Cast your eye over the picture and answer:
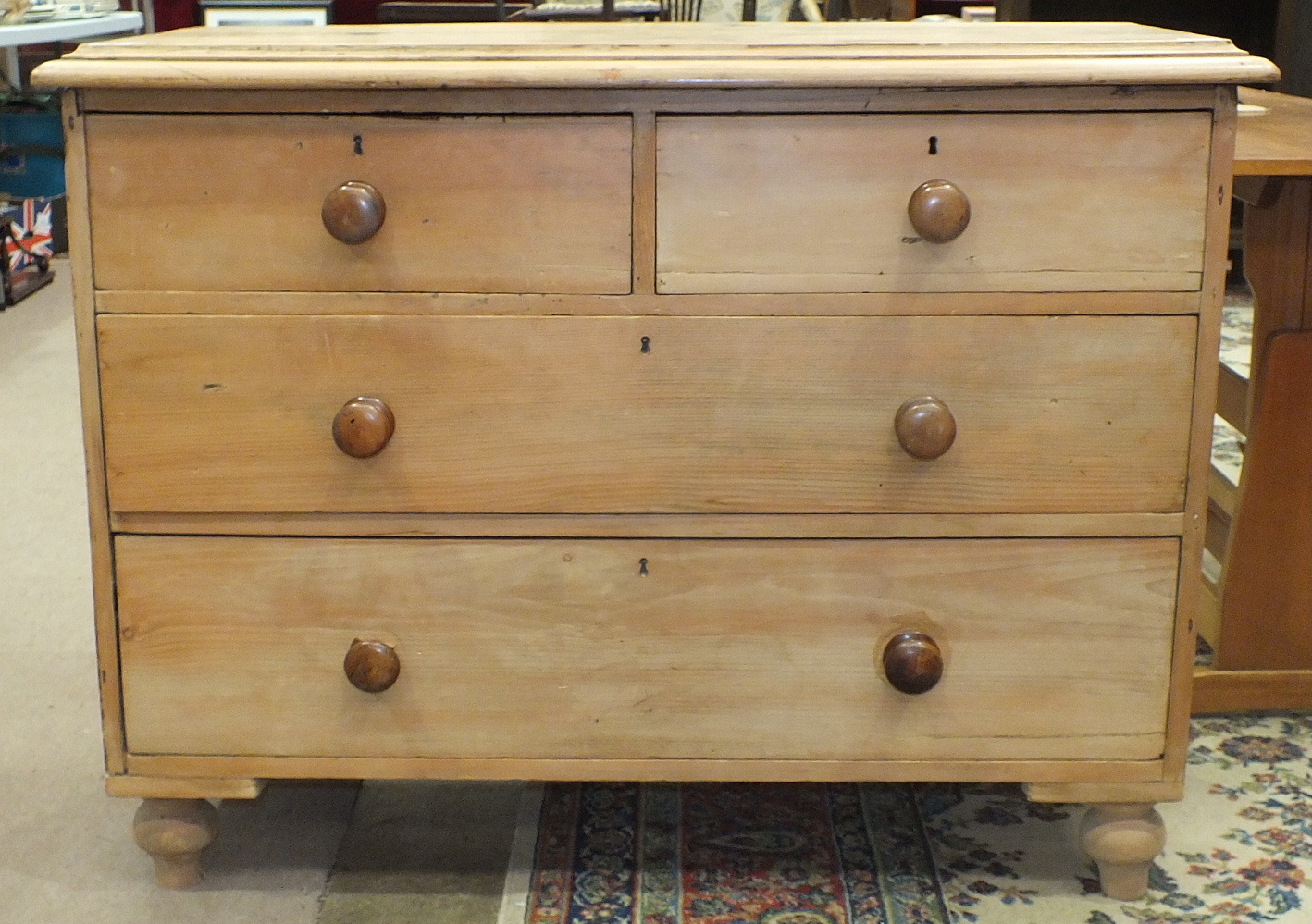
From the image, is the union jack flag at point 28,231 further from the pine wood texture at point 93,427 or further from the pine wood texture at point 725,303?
the pine wood texture at point 725,303

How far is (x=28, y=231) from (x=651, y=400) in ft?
11.8

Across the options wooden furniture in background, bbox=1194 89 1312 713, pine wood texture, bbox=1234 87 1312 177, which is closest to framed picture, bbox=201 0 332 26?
pine wood texture, bbox=1234 87 1312 177

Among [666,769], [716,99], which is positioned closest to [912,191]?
[716,99]

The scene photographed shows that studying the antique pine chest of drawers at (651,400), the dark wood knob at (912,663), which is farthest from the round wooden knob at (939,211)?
the dark wood knob at (912,663)

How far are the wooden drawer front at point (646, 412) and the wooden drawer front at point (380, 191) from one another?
0.04 meters

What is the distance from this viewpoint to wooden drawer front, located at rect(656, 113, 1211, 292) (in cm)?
115

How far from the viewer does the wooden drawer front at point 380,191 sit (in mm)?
1162

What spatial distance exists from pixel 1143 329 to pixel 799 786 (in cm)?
68

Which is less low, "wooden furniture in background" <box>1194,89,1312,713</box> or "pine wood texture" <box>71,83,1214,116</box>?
"pine wood texture" <box>71,83,1214,116</box>

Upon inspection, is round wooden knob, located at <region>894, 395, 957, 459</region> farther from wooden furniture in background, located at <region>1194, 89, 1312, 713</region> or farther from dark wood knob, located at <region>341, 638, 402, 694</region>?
wooden furniture in background, located at <region>1194, 89, 1312, 713</region>

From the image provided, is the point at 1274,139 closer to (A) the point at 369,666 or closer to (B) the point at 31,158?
(A) the point at 369,666

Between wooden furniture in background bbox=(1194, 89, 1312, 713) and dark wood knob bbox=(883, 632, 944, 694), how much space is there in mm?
684

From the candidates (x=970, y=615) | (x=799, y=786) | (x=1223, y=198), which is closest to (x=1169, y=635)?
(x=970, y=615)

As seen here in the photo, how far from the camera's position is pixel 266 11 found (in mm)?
6062
